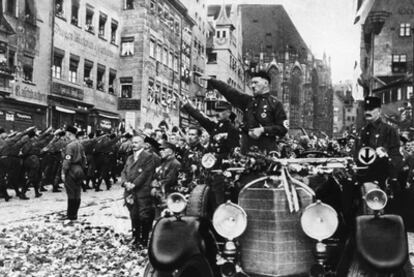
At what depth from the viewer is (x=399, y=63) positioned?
59.6m

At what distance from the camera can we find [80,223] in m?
12.1

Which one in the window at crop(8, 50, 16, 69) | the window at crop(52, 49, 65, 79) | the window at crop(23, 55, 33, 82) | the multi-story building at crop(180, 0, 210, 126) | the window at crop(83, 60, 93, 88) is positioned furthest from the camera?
the multi-story building at crop(180, 0, 210, 126)

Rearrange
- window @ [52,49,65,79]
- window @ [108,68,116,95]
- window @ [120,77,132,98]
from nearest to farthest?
1. window @ [52,49,65,79]
2. window @ [108,68,116,95]
3. window @ [120,77,132,98]

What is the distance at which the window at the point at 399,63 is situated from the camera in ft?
193

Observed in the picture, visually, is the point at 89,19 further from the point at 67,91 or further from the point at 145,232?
the point at 145,232

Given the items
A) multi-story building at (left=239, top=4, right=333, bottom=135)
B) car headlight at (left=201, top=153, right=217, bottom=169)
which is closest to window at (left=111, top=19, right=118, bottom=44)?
car headlight at (left=201, top=153, right=217, bottom=169)

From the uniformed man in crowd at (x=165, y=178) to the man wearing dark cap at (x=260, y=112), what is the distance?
384 centimetres

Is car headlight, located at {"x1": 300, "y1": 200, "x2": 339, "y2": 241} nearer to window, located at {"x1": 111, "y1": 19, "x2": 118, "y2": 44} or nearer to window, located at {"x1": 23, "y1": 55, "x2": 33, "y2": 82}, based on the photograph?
window, located at {"x1": 23, "y1": 55, "x2": 33, "y2": 82}

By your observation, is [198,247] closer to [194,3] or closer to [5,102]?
[5,102]

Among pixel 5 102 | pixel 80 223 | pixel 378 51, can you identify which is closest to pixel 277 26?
pixel 378 51

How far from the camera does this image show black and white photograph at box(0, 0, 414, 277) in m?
4.96

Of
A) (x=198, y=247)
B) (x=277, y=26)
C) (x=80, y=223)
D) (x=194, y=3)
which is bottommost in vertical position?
(x=80, y=223)

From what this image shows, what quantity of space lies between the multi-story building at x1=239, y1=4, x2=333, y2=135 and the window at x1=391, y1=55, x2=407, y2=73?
156ft

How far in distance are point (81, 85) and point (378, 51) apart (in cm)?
3584
